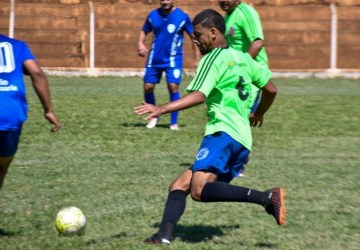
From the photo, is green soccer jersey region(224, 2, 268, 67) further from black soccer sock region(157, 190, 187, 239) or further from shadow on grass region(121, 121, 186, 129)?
shadow on grass region(121, 121, 186, 129)

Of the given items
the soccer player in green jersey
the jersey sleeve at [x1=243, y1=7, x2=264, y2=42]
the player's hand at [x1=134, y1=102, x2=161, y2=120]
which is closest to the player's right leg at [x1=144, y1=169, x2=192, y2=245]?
the soccer player in green jersey

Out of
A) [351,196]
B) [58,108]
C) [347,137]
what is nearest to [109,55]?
[58,108]

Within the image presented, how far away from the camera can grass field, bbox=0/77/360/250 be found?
653 cm

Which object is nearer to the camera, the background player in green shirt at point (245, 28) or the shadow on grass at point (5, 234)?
the shadow on grass at point (5, 234)

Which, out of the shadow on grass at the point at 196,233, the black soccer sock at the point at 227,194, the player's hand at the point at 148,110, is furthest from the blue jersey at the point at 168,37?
the player's hand at the point at 148,110

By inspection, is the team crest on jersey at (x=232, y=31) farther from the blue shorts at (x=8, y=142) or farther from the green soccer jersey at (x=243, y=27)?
the blue shorts at (x=8, y=142)

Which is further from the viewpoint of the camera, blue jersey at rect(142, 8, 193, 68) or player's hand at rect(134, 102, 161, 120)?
blue jersey at rect(142, 8, 193, 68)

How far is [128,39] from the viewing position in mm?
23156

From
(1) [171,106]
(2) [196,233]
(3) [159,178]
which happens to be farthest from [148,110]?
(3) [159,178]

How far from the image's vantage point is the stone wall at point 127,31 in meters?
23.0

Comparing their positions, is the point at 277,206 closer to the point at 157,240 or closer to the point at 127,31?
the point at 157,240

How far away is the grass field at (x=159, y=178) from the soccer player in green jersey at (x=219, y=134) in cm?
31

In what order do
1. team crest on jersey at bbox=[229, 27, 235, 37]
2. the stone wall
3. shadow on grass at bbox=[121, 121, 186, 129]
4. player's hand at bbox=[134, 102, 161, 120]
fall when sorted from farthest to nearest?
the stone wall, shadow on grass at bbox=[121, 121, 186, 129], team crest on jersey at bbox=[229, 27, 235, 37], player's hand at bbox=[134, 102, 161, 120]

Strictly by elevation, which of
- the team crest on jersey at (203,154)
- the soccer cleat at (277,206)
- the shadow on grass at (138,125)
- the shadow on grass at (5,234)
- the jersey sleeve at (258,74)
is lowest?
the shadow on grass at (138,125)
